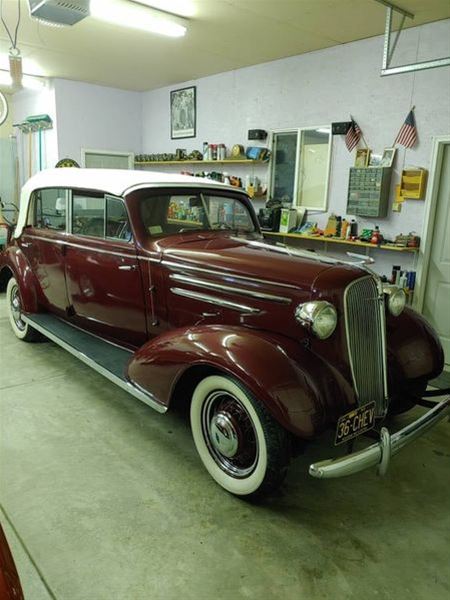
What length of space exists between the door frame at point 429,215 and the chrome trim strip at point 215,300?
2828mm

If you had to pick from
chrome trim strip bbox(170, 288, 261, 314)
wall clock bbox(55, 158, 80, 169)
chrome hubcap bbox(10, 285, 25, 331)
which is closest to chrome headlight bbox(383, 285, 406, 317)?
chrome trim strip bbox(170, 288, 261, 314)

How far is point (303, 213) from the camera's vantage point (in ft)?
18.6

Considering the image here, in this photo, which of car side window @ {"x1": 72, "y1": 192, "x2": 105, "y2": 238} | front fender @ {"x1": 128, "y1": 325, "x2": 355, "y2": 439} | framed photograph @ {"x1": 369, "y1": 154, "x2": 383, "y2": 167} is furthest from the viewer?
framed photograph @ {"x1": 369, "y1": 154, "x2": 383, "y2": 167}

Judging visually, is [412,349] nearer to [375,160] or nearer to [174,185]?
[174,185]

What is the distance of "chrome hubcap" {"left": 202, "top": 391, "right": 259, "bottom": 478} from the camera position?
232 cm

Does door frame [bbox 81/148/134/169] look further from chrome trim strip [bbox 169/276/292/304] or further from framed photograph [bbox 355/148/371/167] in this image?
chrome trim strip [bbox 169/276/292/304]

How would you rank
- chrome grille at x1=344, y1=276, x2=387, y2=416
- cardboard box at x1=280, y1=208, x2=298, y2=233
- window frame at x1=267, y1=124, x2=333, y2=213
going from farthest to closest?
cardboard box at x1=280, y1=208, x2=298, y2=233, window frame at x1=267, y1=124, x2=333, y2=213, chrome grille at x1=344, y1=276, x2=387, y2=416

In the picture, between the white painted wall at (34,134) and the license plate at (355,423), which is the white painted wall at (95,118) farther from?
the license plate at (355,423)

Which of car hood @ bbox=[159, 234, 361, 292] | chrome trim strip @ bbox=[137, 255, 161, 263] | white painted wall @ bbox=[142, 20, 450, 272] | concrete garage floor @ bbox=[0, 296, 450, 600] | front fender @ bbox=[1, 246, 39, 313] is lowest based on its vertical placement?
concrete garage floor @ bbox=[0, 296, 450, 600]

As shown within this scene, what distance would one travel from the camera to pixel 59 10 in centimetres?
338

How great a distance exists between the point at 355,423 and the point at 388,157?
347 cm

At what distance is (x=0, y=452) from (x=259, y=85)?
5.36 metres

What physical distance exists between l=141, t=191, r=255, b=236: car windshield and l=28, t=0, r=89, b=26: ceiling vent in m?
1.56

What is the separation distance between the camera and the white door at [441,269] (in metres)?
4.46
